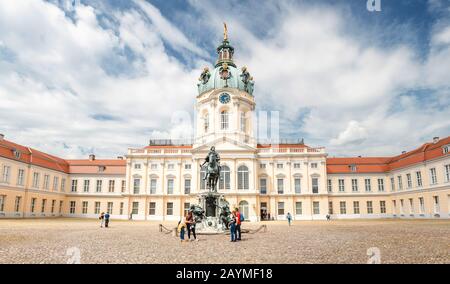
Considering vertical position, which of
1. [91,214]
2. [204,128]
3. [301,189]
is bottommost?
[91,214]

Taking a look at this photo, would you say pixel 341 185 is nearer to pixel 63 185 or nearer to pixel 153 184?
pixel 153 184

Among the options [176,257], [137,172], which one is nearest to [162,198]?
[137,172]

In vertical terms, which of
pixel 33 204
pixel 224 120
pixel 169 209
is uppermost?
pixel 224 120

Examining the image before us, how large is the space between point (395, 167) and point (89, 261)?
54.3m

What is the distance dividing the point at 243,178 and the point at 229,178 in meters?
2.21

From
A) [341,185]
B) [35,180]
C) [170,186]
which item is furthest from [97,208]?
[341,185]

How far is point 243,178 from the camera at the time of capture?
164 feet

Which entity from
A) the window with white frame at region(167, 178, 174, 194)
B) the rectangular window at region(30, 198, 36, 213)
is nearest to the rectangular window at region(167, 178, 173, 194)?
the window with white frame at region(167, 178, 174, 194)

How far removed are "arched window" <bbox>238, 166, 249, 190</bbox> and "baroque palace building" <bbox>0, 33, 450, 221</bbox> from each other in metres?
0.16

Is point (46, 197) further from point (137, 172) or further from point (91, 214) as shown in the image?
point (137, 172)
